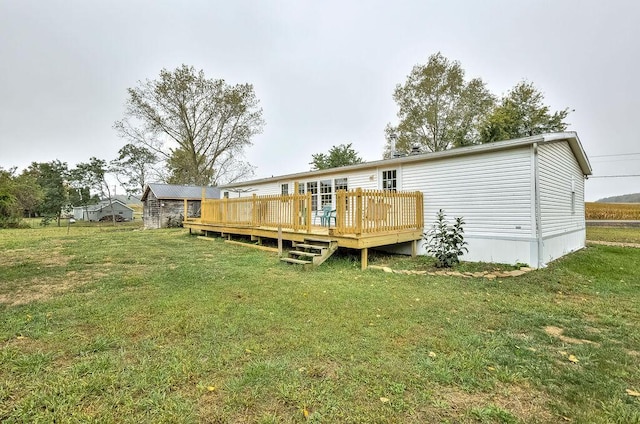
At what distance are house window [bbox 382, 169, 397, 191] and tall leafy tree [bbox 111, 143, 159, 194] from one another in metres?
27.0

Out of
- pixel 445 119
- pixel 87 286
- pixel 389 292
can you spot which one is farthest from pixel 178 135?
pixel 389 292

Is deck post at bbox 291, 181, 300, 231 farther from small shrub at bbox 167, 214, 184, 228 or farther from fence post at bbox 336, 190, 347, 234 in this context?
small shrub at bbox 167, 214, 184, 228

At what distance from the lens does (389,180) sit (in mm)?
9656

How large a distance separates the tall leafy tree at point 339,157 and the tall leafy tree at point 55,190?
2195cm

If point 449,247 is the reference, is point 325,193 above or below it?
above

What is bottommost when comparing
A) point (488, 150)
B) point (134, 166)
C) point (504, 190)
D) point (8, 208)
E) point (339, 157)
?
point (504, 190)

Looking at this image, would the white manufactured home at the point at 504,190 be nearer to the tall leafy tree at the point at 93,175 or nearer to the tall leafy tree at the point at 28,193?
the tall leafy tree at the point at 93,175

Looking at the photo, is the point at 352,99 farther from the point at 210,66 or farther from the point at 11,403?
the point at 11,403

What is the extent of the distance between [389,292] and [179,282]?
3.80 meters

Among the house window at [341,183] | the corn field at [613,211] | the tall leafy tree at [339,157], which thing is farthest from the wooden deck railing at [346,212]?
the corn field at [613,211]

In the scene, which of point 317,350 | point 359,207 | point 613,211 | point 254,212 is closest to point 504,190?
point 359,207

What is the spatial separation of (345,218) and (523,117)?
18.6m

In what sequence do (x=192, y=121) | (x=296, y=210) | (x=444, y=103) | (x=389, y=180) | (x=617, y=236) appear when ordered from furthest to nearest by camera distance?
(x=192, y=121) < (x=444, y=103) < (x=617, y=236) < (x=389, y=180) < (x=296, y=210)

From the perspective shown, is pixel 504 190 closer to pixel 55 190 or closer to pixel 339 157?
pixel 339 157
